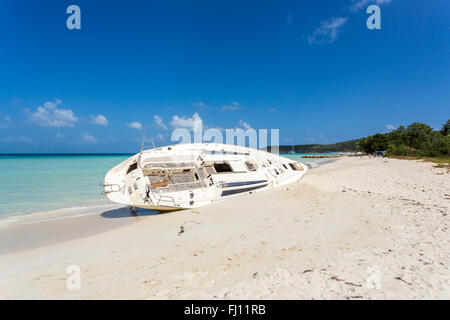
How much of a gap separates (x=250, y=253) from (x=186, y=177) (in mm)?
6499

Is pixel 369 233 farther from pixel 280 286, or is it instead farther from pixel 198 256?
pixel 198 256

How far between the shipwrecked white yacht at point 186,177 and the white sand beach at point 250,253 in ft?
2.89

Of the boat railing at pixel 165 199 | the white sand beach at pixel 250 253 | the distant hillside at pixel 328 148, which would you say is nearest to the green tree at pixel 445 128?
the white sand beach at pixel 250 253

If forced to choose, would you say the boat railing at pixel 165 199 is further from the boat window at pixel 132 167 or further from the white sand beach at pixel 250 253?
the boat window at pixel 132 167

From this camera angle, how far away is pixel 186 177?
10.1m

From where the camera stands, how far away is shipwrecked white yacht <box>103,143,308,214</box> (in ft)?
25.3

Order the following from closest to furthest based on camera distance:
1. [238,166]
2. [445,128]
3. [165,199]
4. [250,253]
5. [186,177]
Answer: [250,253] → [165,199] → [186,177] → [238,166] → [445,128]

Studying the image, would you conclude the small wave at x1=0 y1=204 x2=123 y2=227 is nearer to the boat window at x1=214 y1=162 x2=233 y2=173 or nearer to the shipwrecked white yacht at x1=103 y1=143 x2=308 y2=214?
the shipwrecked white yacht at x1=103 y1=143 x2=308 y2=214

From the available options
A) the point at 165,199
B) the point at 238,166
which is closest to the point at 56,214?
the point at 165,199

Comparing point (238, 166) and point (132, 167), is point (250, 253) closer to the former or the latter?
point (132, 167)

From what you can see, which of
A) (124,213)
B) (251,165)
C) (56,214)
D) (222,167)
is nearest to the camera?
(56,214)

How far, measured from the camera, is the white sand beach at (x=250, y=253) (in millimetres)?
2820
